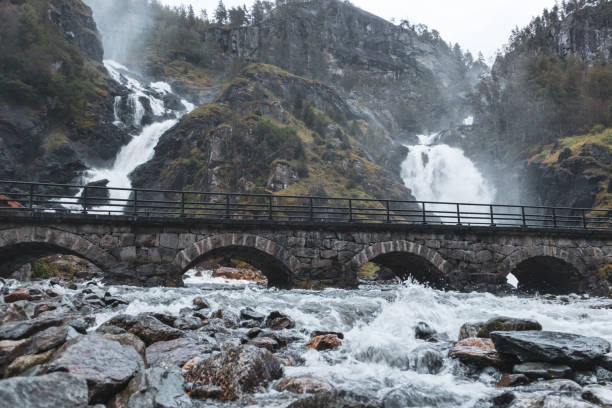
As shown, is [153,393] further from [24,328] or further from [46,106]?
[46,106]

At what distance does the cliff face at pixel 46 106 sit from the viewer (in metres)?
49.5

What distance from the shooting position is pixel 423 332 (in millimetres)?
9883

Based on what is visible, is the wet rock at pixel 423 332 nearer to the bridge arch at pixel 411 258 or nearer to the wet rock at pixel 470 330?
the wet rock at pixel 470 330

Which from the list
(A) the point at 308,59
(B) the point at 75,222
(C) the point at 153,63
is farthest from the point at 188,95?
(B) the point at 75,222

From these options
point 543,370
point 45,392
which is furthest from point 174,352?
point 543,370

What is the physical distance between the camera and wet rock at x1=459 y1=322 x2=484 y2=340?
9.45m

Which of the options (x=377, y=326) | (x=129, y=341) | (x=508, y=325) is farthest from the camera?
(x=377, y=326)

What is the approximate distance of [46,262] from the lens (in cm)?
2508

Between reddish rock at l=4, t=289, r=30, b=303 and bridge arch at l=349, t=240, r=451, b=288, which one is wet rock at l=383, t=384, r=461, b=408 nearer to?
reddish rock at l=4, t=289, r=30, b=303

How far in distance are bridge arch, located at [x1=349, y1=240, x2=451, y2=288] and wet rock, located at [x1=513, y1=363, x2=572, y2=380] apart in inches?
453

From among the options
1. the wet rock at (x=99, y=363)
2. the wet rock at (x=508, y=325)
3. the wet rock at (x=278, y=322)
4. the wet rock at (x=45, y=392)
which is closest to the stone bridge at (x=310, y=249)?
the wet rock at (x=278, y=322)

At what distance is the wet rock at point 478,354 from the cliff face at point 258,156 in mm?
40452

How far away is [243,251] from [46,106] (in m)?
49.4

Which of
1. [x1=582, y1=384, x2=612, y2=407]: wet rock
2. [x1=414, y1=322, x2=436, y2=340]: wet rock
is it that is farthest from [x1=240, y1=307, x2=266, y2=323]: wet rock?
[x1=582, y1=384, x2=612, y2=407]: wet rock
